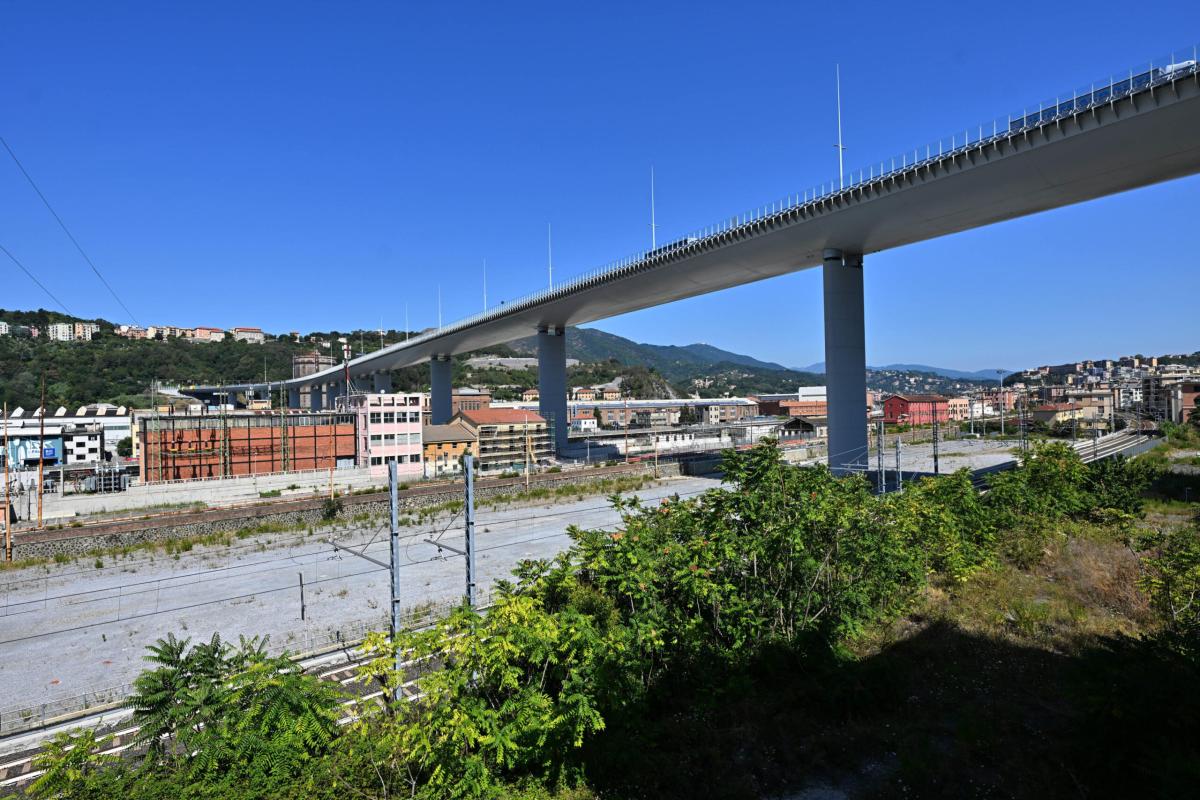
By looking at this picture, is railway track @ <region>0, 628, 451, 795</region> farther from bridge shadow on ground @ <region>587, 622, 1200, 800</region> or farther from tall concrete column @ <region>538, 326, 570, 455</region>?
tall concrete column @ <region>538, 326, 570, 455</region>

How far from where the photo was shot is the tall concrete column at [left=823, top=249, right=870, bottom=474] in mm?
30000

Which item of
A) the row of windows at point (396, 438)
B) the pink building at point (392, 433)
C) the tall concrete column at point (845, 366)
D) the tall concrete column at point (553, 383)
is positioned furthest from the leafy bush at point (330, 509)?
the tall concrete column at point (845, 366)

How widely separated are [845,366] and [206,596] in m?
28.7

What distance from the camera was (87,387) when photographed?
8256 centimetres

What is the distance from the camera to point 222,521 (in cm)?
2605

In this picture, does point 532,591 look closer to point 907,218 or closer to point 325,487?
point 907,218

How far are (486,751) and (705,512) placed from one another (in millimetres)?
5158

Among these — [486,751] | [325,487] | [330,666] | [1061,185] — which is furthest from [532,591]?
[325,487]

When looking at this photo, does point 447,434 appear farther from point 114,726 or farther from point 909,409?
point 909,409

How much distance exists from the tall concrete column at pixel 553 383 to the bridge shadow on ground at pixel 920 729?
4335 cm

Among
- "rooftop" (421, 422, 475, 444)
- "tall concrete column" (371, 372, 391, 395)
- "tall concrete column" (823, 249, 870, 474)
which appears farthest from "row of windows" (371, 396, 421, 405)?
"tall concrete column" (371, 372, 391, 395)

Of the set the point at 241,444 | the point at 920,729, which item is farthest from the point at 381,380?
the point at 920,729

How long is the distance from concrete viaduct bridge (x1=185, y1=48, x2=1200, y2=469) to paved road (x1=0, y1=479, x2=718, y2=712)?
1687cm

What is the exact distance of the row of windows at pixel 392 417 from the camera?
39344mm
